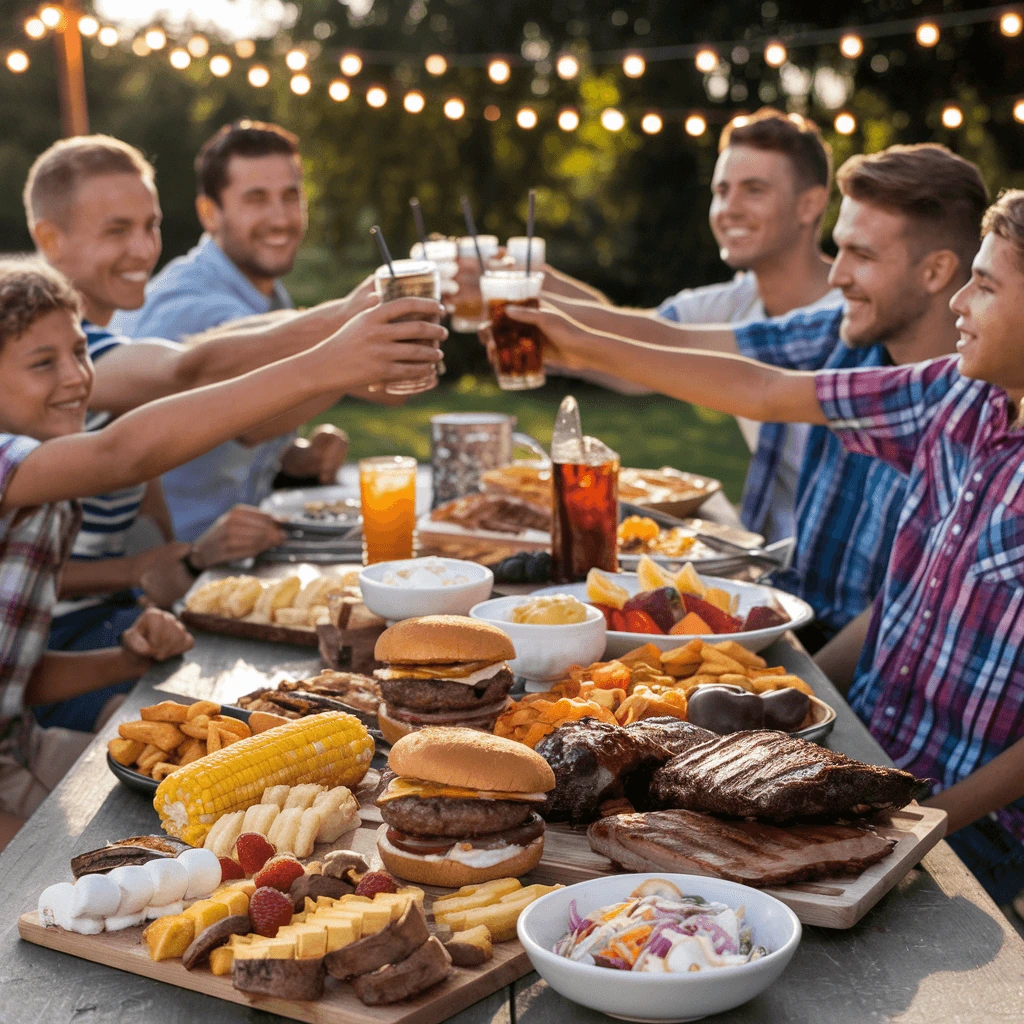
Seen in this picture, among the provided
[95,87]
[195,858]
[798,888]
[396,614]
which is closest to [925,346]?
[396,614]

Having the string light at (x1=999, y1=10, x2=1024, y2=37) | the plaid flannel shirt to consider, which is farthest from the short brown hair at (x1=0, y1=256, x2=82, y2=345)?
the string light at (x1=999, y1=10, x2=1024, y2=37)

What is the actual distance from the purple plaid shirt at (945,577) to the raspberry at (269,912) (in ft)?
6.16

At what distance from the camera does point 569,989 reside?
1430 mm

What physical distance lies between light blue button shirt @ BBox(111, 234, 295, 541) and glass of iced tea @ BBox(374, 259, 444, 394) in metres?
2.20

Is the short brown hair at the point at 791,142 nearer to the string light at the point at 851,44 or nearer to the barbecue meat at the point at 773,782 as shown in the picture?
the string light at the point at 851,44

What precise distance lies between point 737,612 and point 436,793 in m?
1.42

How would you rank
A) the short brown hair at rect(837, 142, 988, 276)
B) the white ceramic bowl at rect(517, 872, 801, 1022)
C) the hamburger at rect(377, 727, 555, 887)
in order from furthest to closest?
the short brown hair at rect(837, 142, 988, 276) < the hamburger at rect(377, 727, 555, 887) < the white ceramic bowl at rect(517, 872, 801, 1022)

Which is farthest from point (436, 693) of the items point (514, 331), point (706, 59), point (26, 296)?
point (706, 59)

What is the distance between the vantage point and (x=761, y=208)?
5.82 metres

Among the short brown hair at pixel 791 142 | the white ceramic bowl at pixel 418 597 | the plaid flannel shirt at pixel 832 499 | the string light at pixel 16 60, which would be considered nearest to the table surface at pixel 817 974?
the white ceramic bowl at pixel 418 597

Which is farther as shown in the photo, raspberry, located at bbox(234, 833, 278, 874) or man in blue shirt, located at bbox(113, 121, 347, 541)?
man in blue shirt, located at bbox(113, 121, 347, 541)

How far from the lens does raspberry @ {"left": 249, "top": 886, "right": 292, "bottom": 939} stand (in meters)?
1.56

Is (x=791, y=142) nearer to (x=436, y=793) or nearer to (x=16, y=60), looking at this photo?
(x=16, y=60)

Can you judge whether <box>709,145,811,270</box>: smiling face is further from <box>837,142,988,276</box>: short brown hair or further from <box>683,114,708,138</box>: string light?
<box>683,114,708,138</box>: string light
